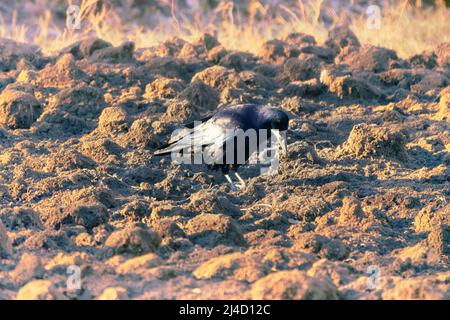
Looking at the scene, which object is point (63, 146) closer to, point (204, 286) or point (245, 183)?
point (245, 183)

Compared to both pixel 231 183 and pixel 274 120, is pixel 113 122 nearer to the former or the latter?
pixel 231 183

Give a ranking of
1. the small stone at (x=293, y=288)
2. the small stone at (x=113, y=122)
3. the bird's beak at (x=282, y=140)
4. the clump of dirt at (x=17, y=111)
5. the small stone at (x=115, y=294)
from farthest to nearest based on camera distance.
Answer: the clump of dirt at (x=17, y=111), the small stone at (x=113, y=122), the bird's beak at (x=282, y=140), the small stone at (x=115, y=294), the small stone at (x=293, y=288)

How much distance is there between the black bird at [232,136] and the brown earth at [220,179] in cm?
18

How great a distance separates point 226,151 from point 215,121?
0.27 meters

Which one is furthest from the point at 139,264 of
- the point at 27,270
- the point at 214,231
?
the point at 214,231

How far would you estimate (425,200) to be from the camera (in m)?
6.69

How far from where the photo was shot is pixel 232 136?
7.05 m

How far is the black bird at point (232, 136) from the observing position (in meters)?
7.07

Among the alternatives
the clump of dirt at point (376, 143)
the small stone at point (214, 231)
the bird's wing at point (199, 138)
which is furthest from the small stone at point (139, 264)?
the clump of dirt at point (376, 143)

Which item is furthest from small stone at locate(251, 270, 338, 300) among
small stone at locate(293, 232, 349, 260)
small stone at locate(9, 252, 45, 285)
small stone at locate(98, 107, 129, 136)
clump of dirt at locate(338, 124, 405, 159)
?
small stone at locate(98, 107, 129, 136)

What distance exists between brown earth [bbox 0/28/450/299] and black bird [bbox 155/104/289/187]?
183 millimetres

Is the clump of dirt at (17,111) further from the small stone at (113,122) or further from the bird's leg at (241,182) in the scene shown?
the bird's leg at (241,182)

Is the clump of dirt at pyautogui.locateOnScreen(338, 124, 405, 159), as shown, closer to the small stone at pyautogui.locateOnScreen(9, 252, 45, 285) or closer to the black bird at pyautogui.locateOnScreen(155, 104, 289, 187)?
the black bird at pyautogui.locateOnScreen(155, 104, 289, 187)
